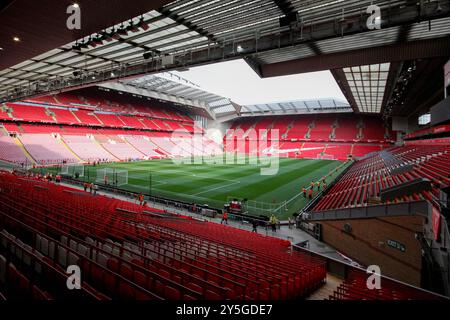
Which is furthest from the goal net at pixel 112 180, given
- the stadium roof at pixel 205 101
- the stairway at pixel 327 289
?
the stairway at pixel 327 289

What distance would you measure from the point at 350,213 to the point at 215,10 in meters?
10.2

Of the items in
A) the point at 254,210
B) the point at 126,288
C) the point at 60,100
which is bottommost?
the point at 254,210

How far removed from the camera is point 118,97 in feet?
186

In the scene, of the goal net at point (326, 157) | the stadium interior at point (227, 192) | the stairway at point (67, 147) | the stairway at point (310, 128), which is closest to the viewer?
the stadium interior at point (227, 192)

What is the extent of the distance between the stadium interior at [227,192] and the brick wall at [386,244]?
5cm

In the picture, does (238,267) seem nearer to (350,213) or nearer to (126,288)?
(126,288)

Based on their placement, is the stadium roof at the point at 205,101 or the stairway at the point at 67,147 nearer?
the stairway at the point at 67,147

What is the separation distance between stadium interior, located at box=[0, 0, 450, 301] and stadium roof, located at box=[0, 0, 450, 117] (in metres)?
0.07

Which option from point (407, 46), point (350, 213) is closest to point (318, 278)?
point (350, 213)

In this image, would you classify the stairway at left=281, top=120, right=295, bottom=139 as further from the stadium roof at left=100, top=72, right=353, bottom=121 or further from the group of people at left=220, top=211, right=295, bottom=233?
the group of people at left=220, top=211, right=295, bottom=233

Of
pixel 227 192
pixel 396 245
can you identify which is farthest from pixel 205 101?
pixel 396 245

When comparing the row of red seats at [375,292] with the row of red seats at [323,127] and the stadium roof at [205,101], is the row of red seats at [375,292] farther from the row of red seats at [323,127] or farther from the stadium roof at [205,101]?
the row of red seats at [323,127]

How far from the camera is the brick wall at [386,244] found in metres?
8.59

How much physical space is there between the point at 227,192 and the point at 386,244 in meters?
13.8
